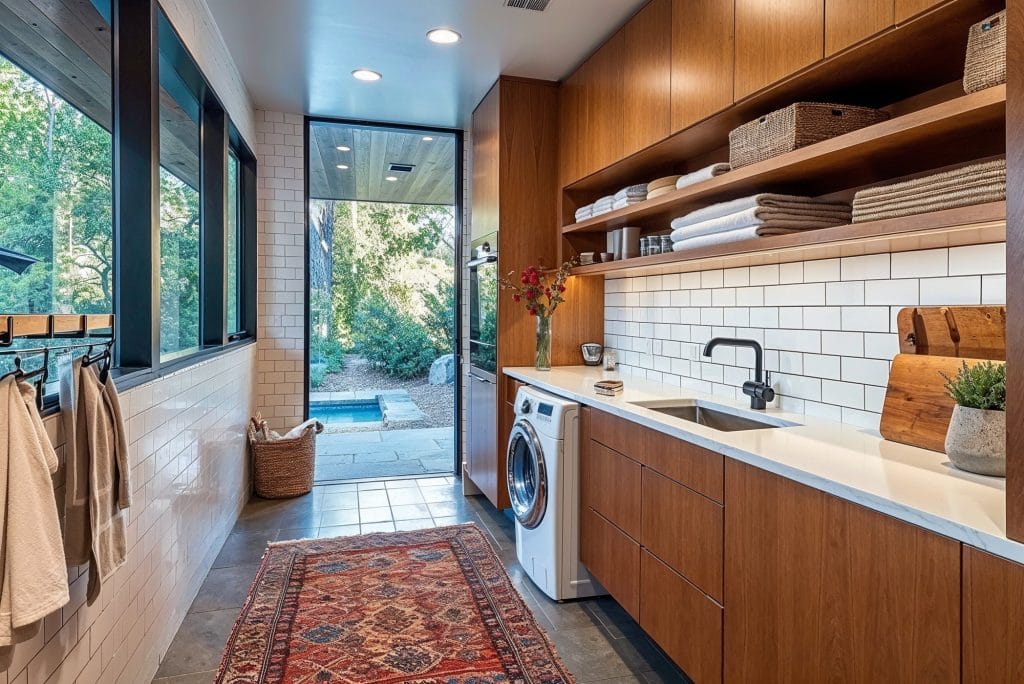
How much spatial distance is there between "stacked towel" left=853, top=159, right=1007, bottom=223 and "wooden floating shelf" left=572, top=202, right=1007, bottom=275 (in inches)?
1.0

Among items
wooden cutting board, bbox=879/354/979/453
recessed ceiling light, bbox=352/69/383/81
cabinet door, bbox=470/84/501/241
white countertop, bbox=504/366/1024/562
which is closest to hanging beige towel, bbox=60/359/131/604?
white countertop, bbox=504/366/1024/562

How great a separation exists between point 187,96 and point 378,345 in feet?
6.93

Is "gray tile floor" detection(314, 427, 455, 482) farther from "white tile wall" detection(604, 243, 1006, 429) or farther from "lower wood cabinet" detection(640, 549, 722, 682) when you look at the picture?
"lower wood cabinet" detection(640, 549, 722, 682)

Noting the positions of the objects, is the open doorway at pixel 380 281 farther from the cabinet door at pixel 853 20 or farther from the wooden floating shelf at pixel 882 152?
the cabinet door at pixel 853 20

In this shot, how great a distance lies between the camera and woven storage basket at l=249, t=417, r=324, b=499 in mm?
4043

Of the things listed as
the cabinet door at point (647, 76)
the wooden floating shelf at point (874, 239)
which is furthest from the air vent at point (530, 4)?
the wooden floating shelf at point (874, 239)

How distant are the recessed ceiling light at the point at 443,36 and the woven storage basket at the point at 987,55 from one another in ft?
7.52

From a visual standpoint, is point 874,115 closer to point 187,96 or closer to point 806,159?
point 806,159

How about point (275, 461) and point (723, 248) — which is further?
point (275, 461)

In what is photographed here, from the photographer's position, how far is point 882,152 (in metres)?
1.68

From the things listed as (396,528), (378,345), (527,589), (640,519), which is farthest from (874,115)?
(378,345)

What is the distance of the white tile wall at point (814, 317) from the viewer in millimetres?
1730

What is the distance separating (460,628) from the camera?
7.86 ft

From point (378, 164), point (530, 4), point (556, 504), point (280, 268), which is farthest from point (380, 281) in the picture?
point (556, 504)
